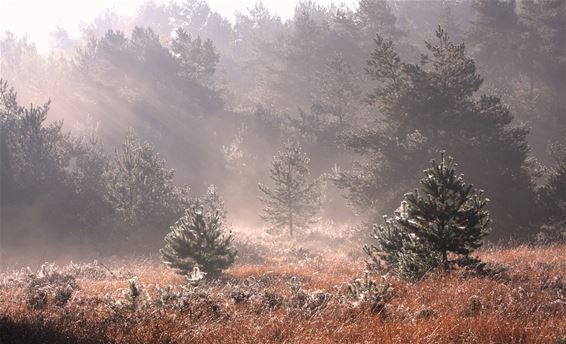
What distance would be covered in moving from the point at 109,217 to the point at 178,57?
29.1 metres

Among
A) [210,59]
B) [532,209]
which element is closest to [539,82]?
[532,209]

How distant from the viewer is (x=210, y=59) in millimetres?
51406

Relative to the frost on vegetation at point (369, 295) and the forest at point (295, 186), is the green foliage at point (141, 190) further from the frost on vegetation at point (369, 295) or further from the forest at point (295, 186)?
the frost on vegetation at point (369, 295)

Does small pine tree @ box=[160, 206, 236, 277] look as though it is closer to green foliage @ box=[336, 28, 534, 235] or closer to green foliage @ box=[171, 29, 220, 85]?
green foliage @ box=[336, 28, 534, 235]

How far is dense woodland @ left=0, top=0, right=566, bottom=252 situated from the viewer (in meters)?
22.8

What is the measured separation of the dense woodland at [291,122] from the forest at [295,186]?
168 mm

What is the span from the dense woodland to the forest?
6.6 inches

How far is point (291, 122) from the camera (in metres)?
43.6

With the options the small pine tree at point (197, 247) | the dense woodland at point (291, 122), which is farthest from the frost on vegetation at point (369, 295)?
the dense woodland at point (291, 122)

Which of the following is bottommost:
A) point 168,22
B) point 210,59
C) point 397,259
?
point 397,259

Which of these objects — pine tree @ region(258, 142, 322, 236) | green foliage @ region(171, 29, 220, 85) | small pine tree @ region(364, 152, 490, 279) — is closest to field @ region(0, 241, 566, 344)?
small pine tree @ region(364, 152, 490, 279)

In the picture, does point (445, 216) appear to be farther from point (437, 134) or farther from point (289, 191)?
point (289, 191)

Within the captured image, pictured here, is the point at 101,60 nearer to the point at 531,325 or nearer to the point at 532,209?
the point at 532,209

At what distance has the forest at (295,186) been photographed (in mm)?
6852
